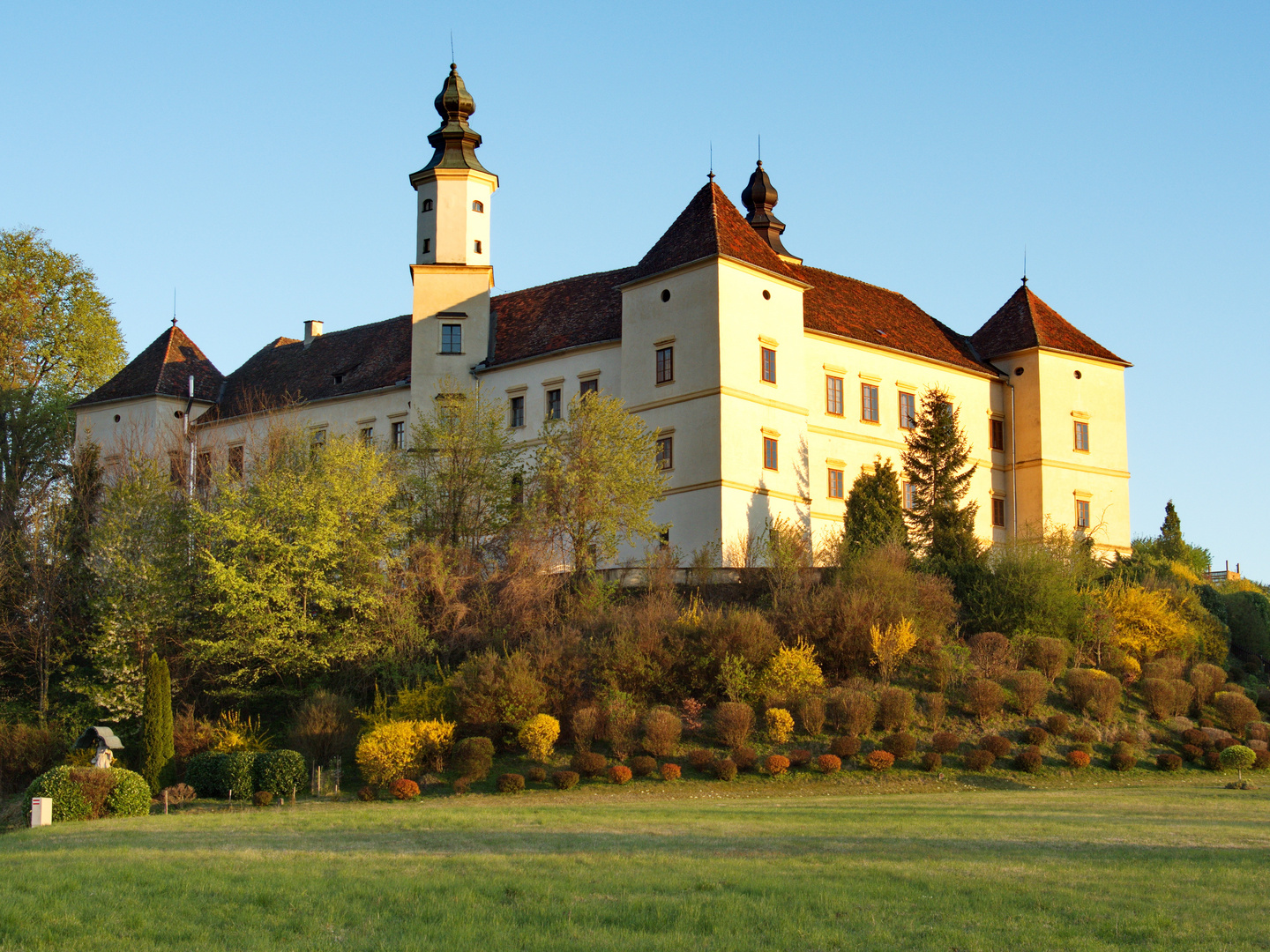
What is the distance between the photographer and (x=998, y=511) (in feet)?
161

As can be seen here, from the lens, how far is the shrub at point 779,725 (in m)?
28.8

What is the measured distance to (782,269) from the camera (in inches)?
1687

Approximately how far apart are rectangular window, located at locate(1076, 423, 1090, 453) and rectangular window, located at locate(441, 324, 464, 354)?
21849mm

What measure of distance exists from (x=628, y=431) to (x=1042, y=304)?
21.8 meters

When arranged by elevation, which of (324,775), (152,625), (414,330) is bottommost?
(324,775)

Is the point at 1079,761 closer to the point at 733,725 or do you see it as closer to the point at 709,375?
the point at 733,725

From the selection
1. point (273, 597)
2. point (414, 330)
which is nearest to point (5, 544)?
point (273, 597)

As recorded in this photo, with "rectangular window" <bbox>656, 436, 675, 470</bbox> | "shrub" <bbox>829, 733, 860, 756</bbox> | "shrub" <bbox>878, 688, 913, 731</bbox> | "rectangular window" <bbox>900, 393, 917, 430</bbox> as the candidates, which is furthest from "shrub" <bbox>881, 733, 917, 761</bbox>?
"rectangular window" <bbox>900, 393, 917, 430</bbox>

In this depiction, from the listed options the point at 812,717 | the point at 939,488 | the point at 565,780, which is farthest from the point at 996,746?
the point at 939,488

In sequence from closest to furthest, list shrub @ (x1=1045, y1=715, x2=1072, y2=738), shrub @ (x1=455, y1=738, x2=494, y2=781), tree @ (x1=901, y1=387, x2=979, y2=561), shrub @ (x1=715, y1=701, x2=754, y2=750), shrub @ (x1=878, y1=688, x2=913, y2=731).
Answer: shrub @ (x1=455, y1=738, x2=494, y2=781)
shrub @ (x1=715, y1=701, x2=754, y2=750)
shrub @ (x1=878, y1=688, x2=913, y2=731)
shrub @ (x1=1045, y1=715, x2=1072, y2=738)
tree @ (x1=901, y1=387, x2=979, y2=561)

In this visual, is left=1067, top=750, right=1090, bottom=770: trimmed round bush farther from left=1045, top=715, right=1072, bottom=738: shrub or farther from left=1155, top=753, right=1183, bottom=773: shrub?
left=1155, top=753, right=1183, bottom=773: shrub

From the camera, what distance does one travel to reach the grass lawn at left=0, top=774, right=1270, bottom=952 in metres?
11.7

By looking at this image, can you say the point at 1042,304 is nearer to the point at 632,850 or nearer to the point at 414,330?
the point at 414,330

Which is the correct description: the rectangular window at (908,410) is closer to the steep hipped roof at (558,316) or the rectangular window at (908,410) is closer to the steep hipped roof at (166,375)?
the steep hipped roof at (558,316)
